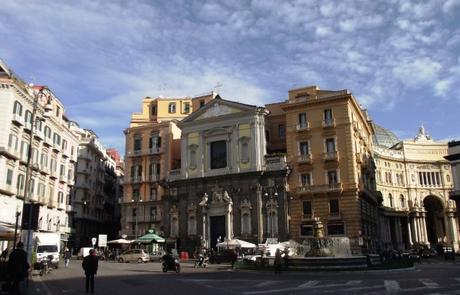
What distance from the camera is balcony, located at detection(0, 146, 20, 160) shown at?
42.7 meters

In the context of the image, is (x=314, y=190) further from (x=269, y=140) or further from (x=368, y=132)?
(x=368, y=132)

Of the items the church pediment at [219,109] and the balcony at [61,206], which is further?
the balcony at [61,206]

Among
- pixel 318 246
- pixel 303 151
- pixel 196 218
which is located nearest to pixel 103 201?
pixel 196 218

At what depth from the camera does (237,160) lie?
173 feet

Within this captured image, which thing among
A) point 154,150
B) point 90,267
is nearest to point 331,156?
point 154,150

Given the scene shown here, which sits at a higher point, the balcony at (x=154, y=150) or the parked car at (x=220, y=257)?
the balcony at (x=154, y=150)

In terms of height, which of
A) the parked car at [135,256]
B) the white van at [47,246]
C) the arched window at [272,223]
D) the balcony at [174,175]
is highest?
the balcony at [174,175]

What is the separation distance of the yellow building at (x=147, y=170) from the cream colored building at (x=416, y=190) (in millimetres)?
38715

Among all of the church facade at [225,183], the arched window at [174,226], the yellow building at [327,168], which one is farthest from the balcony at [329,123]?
the arched window at [174,226]

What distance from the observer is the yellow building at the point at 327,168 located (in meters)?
46.6

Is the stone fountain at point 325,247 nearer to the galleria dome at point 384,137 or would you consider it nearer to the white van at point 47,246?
the white van at point 47,246

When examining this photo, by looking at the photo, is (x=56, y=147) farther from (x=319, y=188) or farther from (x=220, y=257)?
(x=319, y=188)

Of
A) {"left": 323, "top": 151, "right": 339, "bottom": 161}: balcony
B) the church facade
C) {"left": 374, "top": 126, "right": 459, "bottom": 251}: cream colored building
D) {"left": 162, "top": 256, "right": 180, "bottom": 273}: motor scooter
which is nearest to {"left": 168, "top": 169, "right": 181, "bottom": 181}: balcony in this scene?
the church facade

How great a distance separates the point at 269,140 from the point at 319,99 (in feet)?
30.1
